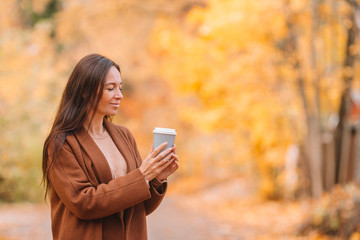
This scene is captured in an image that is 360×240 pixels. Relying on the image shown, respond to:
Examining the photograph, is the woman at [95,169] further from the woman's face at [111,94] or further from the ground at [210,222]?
the ground at [210,222]

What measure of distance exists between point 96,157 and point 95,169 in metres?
0.06

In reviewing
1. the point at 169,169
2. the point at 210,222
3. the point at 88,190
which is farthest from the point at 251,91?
the point at 88,190

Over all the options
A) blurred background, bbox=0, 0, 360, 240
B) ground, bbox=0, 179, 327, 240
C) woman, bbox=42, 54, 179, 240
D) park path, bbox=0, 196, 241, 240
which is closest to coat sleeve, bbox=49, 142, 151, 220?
woman, bbox=42, 54, 179, 240

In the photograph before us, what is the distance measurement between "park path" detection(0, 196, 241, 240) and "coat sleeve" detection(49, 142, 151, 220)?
20.6ft

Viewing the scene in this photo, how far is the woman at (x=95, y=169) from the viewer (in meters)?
2.40

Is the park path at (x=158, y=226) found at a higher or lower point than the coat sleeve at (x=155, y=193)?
lower

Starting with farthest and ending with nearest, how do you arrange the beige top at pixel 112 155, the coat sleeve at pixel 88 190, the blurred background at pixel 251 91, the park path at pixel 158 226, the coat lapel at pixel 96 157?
1. the blurred background at pixel 251 91
2. the park path at pixel 158 226
3. the beige top at pixel 112 155
4. the coat lapel at pixel 96 157
5. the coat sleeve at pixel 88 190

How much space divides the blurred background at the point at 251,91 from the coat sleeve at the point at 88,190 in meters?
4.07

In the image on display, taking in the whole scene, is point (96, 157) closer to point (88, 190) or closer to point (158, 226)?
point (88, 190)

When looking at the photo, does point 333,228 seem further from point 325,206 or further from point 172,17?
point 172,17

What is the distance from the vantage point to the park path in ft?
28.8

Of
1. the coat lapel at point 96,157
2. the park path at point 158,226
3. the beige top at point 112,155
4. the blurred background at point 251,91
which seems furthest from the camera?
Result: the blurred background at point 251,91

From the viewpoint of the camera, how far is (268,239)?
27.6 feet

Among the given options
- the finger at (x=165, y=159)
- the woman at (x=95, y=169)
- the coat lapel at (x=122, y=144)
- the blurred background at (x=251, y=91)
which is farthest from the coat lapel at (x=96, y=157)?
the blurred background at (x=251, y=91)
